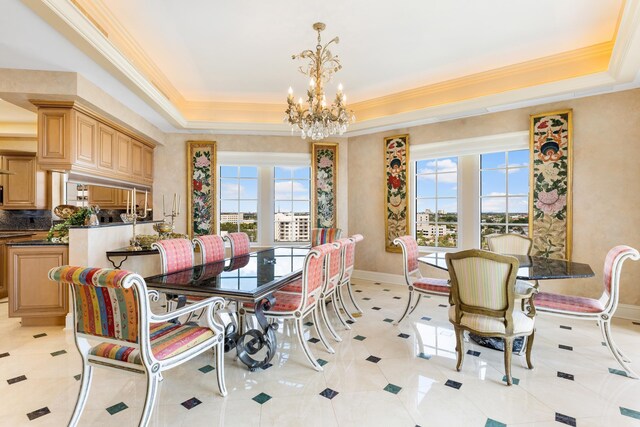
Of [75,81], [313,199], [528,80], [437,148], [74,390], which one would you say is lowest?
[74,390]

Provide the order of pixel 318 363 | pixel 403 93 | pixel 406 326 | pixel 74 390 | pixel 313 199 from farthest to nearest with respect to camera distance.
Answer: pixel 313 199 < pixel 403 93 < pixel 406 326 < pixel 318 363 < pixel 74 390

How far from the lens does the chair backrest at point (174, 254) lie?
2736 millimetres

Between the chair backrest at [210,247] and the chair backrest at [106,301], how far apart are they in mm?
1587

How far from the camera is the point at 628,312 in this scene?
145 inches

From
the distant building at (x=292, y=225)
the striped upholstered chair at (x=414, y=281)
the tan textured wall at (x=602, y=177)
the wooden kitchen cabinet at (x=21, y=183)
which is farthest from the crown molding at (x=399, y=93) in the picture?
the wooden kitchen cabinet at (x=21, y=183)

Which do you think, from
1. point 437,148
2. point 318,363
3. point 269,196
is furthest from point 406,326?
point 269,196

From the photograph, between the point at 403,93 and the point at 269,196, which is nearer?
the point at 403,93

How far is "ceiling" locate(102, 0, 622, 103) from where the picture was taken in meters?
2.85

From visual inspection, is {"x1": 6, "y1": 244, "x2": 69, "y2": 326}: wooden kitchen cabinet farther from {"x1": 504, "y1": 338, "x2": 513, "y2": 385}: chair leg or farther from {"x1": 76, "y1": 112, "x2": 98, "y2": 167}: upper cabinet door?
{"x1": 504, "y1": 338, "x2": 513, "y2": 385}: chair leg

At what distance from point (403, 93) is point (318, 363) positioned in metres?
4.09

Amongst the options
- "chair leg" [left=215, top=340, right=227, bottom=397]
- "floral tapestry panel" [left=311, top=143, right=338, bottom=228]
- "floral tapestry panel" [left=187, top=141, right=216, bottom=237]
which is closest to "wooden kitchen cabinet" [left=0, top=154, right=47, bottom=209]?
"floral tapestry panel" [left=187, top=141, right=216, bottom=237]

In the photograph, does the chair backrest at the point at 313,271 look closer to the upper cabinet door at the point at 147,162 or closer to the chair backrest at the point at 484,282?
the chair backrest at the point at 484,282

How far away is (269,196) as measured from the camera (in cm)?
582

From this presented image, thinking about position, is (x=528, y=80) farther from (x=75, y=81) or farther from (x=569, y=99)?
(x=75, y=81)
